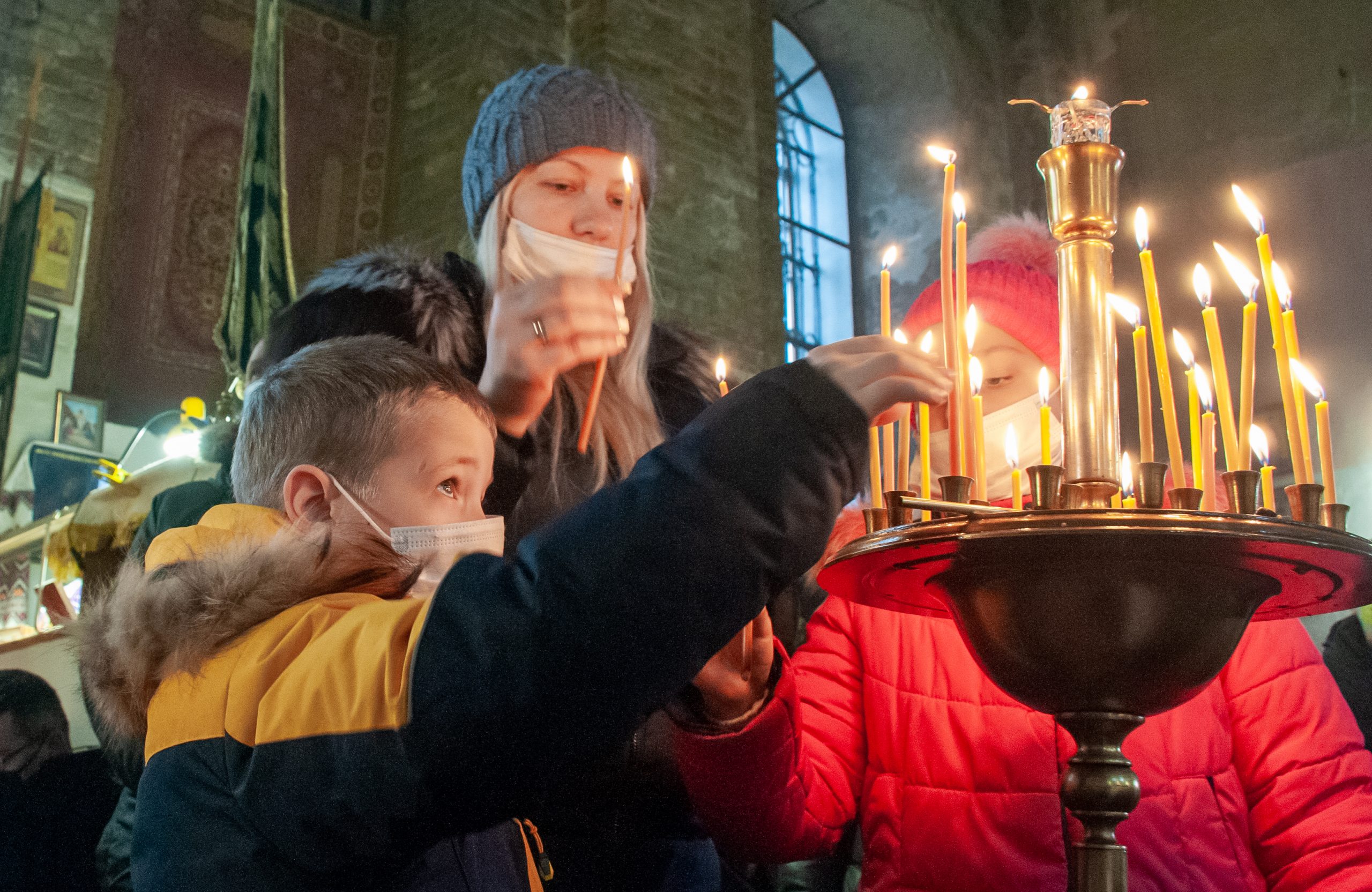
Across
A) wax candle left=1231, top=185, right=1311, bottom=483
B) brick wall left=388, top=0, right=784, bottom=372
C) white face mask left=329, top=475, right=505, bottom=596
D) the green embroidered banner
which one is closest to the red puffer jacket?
white face mask left=329, top=475, right=505, bottom=596

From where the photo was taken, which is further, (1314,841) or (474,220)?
(474,220)

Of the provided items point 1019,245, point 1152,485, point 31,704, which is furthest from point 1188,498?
point 31,704

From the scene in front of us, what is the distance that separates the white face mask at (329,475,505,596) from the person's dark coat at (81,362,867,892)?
0.23m

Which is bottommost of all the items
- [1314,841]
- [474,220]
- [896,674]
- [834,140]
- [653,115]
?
[1314,841]

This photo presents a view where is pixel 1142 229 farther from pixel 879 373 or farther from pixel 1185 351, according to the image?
pixel 879 373

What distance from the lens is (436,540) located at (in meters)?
1.10

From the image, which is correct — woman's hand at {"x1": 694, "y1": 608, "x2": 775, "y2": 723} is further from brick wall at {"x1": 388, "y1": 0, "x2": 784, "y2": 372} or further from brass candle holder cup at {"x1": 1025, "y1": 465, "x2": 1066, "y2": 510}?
brick wall at {"x1": 388, "y1": 0, "x2": 784, "y2": 372}

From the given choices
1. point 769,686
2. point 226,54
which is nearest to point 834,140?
point 226,54

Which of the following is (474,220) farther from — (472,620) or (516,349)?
(472,620)

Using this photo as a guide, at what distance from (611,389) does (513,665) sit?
1.22 m

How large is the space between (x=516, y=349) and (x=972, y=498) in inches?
26.1

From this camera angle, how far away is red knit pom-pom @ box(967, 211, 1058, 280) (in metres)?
2.26

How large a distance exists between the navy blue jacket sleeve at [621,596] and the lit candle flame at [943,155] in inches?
16.1

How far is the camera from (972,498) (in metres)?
1.00
